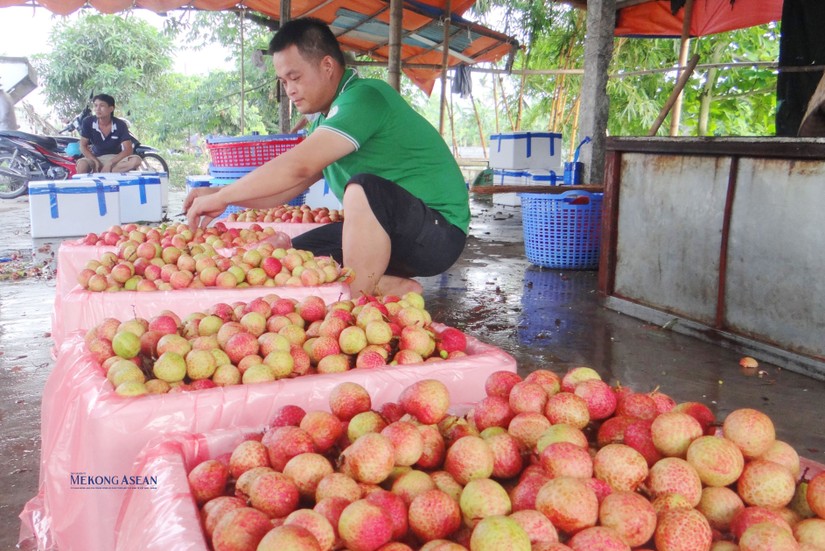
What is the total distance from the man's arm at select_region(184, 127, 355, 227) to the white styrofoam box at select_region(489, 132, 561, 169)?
8213 millimetres

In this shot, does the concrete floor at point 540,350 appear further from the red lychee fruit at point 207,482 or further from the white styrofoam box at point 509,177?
the white styrofoam box at point 509,177

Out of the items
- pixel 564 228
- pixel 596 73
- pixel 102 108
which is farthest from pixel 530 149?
pixel 102 108

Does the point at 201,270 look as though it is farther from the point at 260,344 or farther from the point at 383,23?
the point at 383,23

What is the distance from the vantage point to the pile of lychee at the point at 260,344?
1.86 meters

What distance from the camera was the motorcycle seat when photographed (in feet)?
38.7

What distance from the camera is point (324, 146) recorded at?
3033mm

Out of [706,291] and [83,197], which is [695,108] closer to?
[706,291]

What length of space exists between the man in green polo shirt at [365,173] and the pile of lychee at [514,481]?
5.43ft

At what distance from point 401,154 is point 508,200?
910cm

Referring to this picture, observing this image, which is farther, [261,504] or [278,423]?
[278,423]

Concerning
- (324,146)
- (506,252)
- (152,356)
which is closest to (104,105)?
(506,252)

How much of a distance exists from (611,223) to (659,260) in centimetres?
54

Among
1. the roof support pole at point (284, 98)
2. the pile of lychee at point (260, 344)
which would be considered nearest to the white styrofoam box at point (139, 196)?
the roof support pole at point (284, 98)

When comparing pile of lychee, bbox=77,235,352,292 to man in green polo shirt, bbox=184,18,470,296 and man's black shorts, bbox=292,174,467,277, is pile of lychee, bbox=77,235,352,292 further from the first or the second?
man's black shorts, bbox=292,174,467,277
